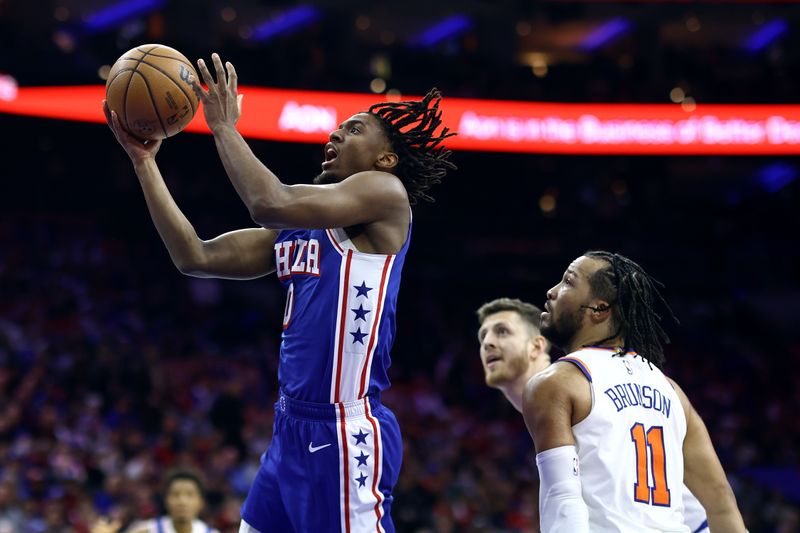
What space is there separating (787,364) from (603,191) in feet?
15.5

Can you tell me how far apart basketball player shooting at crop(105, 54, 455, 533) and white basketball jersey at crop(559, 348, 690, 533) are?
62 cm

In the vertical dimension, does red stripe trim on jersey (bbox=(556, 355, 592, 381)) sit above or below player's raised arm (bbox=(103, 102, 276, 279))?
below

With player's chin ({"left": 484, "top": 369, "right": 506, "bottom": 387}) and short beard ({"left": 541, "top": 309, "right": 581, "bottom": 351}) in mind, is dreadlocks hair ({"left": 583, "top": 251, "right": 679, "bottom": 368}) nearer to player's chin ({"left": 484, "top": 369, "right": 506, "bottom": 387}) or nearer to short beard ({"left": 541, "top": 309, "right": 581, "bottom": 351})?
short beard ({"left": 541, "top": 309, "right": 581, "bottom": 351})

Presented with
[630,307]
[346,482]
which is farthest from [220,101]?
[630,307]

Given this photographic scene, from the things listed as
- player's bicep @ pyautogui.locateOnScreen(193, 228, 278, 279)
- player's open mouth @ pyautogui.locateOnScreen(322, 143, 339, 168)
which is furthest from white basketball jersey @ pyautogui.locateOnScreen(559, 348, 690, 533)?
player's bicep @ pyautogui.locateOnScreen(193, 228, 278, 279)

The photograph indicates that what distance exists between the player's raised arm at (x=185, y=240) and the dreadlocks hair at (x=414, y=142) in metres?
0.55

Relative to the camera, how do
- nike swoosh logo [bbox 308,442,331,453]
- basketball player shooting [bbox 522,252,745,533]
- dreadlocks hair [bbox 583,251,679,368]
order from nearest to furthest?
1. basketball player shooting [bbox 522,252,745,533]
2. nike swoosh logo [bbox 308,442,331,453]
3. dreadlocks hair [bbox 583,251,679,368]

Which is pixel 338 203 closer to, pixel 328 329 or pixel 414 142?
pixel 328 329

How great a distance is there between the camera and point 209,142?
566 inches

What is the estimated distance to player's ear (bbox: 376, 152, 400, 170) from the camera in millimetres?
3340

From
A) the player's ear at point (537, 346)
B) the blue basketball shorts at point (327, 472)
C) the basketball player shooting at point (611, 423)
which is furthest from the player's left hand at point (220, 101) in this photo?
the player's ear at point (537, 346)

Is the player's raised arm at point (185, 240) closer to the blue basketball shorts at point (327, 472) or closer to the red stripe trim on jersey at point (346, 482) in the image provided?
the blue basketball shorts at point (327, 472)

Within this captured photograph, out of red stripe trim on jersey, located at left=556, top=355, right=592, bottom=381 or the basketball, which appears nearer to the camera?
red stripe trim on jersey, located at left=556, top=355, right=592, bottom=381

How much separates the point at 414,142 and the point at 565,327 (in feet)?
2.67
